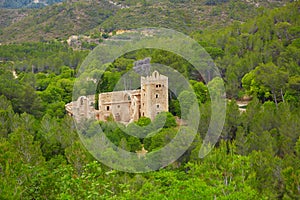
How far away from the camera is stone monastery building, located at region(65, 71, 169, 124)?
30.7m

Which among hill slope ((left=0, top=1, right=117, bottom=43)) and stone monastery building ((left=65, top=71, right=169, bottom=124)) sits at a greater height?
hill slope ((left=0, top=1, right=117, bottom=43))

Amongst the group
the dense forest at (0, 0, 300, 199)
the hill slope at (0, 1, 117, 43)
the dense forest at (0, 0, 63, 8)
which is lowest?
the dense forest at (0, 0, 300, 199)

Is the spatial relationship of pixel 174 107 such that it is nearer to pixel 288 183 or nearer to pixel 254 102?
pixel 254 102

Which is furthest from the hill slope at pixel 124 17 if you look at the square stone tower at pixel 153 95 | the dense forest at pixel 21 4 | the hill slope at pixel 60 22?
the dense forest at pixel 21 4

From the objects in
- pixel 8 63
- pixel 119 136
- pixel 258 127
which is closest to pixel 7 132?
pixel 119 136

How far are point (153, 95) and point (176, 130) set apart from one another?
5.26m

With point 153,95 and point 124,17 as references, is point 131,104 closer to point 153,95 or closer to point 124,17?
point 153,95

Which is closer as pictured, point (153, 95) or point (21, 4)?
point (153, 95)

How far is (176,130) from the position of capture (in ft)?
85.8

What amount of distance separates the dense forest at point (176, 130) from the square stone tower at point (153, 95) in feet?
4.22

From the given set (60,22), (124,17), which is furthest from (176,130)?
(60,22)

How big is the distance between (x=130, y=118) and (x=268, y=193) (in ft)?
52.6

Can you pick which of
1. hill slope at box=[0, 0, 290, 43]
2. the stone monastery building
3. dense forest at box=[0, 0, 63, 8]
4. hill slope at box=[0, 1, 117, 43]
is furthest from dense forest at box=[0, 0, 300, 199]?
dense forest at box=[0, 0, 63, 8]

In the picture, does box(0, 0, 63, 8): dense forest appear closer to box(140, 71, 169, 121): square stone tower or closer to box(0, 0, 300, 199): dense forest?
box(0, 0, 300, 199): dense forest
